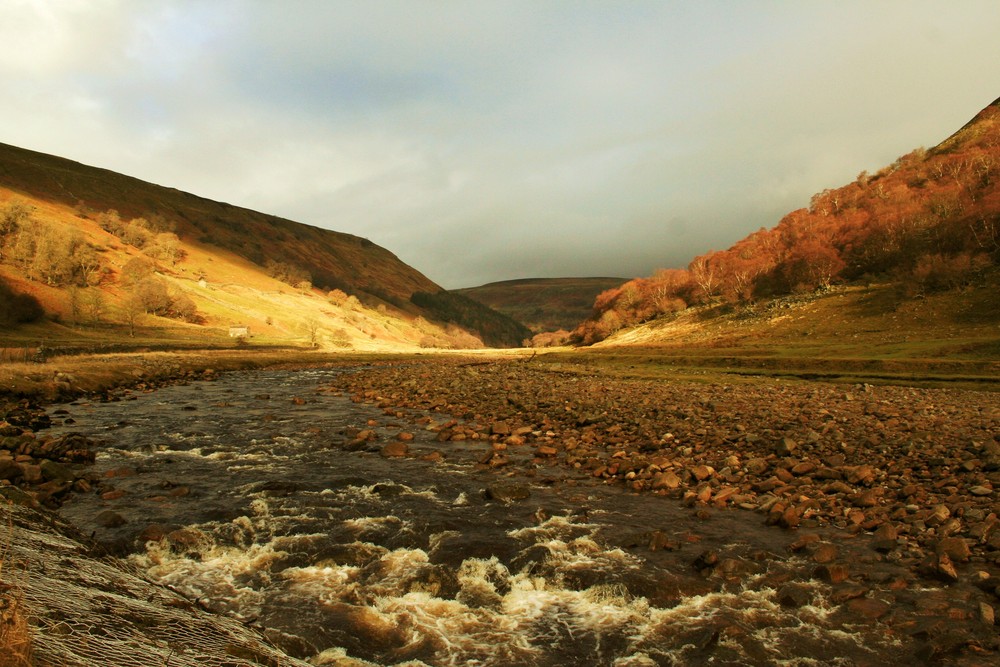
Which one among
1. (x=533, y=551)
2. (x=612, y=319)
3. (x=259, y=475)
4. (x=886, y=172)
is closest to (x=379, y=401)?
(x=259, y=475)

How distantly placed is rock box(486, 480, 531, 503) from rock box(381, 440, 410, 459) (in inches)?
232

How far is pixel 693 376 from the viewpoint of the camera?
4891 cm

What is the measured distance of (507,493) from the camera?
15.2 metres

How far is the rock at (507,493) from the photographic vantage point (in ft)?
49.1

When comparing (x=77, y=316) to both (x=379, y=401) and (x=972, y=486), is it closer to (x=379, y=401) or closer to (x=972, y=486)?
(x=379, y=401)

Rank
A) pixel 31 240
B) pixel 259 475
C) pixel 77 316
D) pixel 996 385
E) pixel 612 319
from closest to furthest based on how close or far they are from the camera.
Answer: pixel 259 475, pixel 996 385, pixel 77 316, pixel 31 240, pixel 612 319

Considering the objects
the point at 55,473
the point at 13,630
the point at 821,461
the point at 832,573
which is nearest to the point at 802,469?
the point at 821,461

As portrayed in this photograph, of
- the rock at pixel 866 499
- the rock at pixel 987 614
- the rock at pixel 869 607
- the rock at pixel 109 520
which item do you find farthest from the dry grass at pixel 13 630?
the rock at pixel 866 499

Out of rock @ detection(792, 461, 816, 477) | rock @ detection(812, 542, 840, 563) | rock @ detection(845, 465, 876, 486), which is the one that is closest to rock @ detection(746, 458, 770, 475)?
rock @ detection(792, 461, 816, 477)

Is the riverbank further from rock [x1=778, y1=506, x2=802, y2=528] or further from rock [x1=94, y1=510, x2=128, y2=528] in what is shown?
rock [x1=94, y1=510, x2=128, y2=528]

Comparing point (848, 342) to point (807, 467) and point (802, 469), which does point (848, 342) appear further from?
point (802, 469)

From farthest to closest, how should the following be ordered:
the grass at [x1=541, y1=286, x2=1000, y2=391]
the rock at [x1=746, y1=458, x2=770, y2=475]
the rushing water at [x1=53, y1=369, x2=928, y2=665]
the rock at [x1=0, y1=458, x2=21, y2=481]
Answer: the grass at [x1=541, y1=286, x2=1000, y2=391], the rock at [x1=746, y1=458, x2=770, y2=475], the rock at [x1=0, y1=458, x2=21, y2=481], the rushing water at [x1=53, y1=369, x2=928, y2=665]

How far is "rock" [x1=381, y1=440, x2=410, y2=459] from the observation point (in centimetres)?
Answer: 2014

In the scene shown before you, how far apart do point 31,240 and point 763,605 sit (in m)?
127
